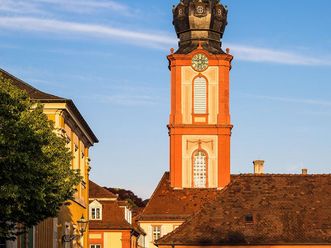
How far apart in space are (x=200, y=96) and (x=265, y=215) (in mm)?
43526

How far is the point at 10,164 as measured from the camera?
102 ft

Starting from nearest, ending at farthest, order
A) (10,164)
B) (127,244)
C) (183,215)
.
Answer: (10,164) → (127,244) → (183,215)

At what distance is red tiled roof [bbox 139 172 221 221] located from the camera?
10056 centimetres

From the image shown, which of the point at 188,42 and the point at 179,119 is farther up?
the point at 188,42

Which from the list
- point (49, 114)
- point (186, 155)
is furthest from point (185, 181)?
point (49, 114)

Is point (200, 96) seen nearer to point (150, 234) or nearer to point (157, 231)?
point (157, 231)

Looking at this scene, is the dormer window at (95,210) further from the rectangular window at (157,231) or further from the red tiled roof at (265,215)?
the red tiled roof at (265,215)

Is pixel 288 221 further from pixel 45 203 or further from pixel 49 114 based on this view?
pixel 45 203

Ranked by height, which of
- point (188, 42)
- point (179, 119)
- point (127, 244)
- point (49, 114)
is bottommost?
point (127, 244)

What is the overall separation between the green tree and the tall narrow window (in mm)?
67209

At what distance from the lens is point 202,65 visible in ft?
337

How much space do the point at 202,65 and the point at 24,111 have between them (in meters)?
70.5

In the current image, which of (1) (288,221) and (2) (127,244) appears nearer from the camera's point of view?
(1) (288,221)

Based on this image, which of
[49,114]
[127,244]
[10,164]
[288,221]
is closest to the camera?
[10,164]
